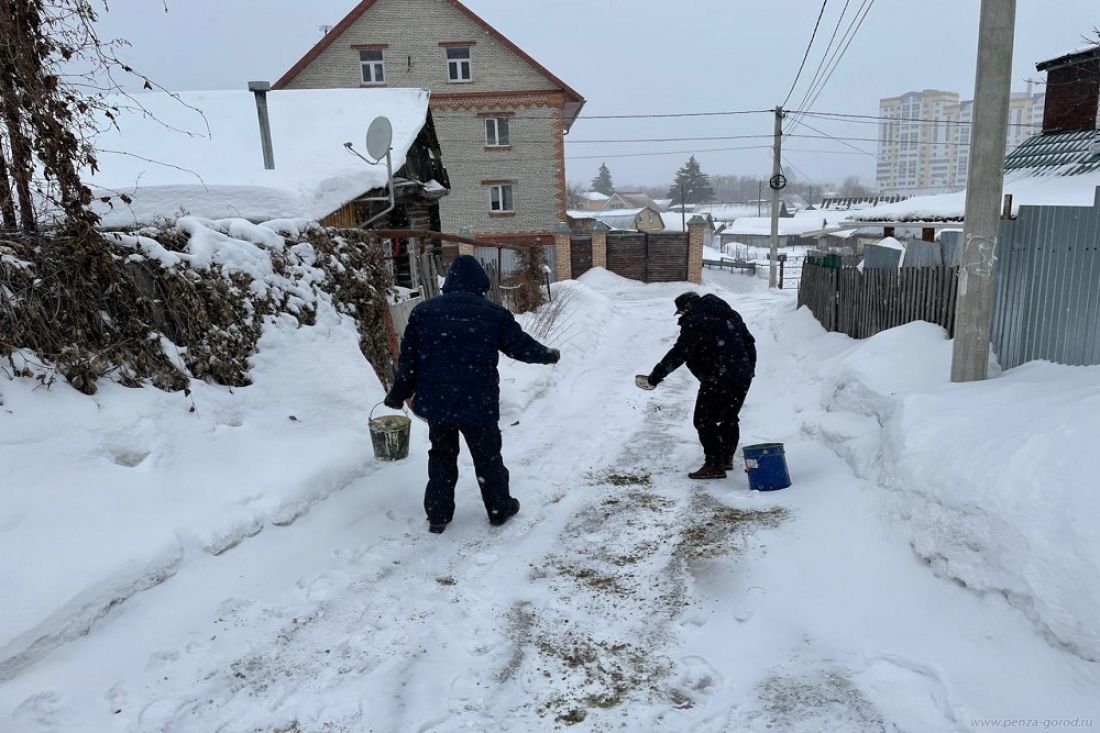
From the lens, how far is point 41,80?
12.9 ft

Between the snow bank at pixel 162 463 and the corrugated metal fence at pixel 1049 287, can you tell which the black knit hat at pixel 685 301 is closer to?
the corrugated metal fence at pixel 1049 287

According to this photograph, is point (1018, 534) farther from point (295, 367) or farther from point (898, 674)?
point (295, 367)

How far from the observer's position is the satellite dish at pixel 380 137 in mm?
9578

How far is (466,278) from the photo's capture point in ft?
14.0

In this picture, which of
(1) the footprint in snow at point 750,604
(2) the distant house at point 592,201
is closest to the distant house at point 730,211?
(2) the distant house at point 592,201

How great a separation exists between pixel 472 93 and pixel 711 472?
80.4 feet

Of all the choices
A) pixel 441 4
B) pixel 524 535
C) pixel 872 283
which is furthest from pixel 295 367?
pixel 441 4

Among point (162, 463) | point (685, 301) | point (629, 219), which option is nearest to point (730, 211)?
point (629, 219)

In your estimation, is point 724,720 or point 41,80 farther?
point 41,80

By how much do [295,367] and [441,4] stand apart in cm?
2491

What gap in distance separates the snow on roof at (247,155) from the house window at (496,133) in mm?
12059

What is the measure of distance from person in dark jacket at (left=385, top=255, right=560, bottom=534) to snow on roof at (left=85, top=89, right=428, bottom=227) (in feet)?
11.7

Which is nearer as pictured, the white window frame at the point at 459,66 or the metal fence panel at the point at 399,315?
the metal fence panel at the point at 399,315

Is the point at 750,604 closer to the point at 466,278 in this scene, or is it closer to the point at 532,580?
the point at 532,580
